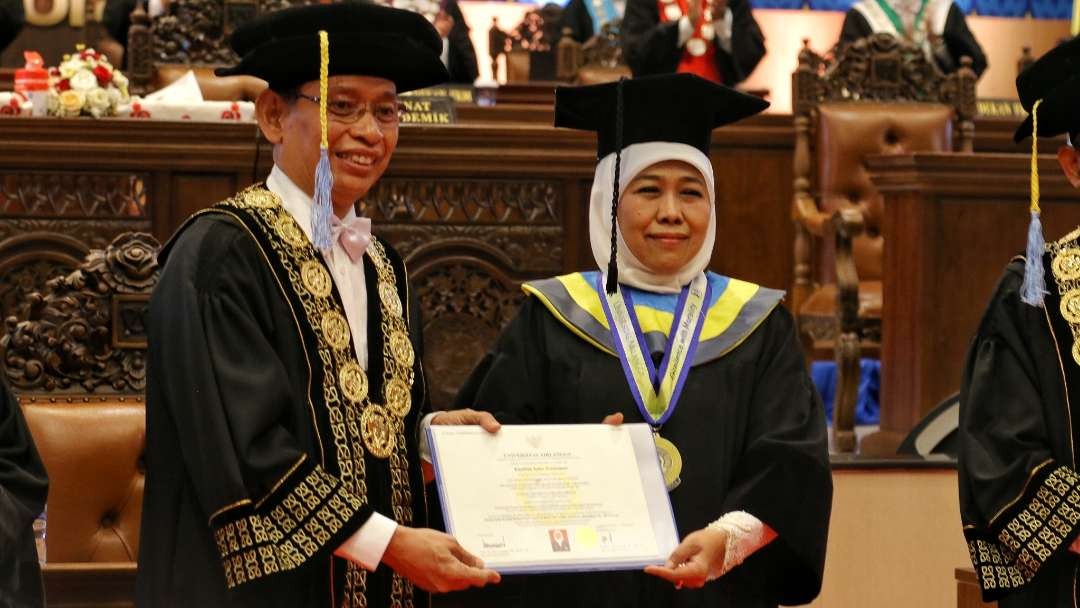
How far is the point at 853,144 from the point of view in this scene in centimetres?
878

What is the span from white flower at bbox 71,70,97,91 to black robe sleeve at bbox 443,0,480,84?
3.73 metres

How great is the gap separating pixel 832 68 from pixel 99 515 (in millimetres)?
5718

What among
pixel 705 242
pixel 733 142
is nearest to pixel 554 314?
pixel 705 242

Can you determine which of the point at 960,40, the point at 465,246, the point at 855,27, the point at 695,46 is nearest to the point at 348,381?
the point at 465,246

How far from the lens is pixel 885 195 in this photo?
24.7ft

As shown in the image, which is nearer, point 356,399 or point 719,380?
point 356,399

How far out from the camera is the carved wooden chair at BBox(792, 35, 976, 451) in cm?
795

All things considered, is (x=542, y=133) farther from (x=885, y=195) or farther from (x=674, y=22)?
(x=674, y=22)

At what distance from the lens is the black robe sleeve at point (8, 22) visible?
10.0 meters

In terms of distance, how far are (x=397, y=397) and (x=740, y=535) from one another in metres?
0.71

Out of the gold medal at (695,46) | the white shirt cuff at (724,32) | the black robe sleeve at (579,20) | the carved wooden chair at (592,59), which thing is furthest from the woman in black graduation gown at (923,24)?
Answer: the carved wooden chair at (592,59)

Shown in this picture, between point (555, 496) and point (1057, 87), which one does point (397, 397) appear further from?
Result: point (1057, 87)

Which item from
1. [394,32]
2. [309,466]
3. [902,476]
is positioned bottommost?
[902,476]

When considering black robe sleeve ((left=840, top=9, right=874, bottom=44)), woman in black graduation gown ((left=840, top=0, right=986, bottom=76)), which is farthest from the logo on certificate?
black robe sleeve ((left=840, top=9, right=874, bottom=44))
